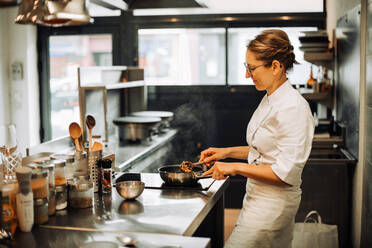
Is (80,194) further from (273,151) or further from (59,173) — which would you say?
(273,151)

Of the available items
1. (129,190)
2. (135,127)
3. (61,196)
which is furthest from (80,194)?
(135,127)

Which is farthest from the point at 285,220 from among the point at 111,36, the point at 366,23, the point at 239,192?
the point at 111,36

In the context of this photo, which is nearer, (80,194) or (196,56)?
(80,194)

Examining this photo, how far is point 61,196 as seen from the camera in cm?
192

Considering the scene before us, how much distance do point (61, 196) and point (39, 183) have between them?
21cm

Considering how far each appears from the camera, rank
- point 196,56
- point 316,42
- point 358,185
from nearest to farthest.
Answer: point 358,185, point 316,42, point 196,56

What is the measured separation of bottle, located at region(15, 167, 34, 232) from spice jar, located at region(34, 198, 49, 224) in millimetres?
61

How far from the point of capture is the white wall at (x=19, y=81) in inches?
212

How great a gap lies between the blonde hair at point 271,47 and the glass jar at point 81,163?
36.4 inches

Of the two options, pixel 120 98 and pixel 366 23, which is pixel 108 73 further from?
pixel 366 23

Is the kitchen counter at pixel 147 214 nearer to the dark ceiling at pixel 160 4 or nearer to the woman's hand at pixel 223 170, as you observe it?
the woman's hand at pixel 223 170

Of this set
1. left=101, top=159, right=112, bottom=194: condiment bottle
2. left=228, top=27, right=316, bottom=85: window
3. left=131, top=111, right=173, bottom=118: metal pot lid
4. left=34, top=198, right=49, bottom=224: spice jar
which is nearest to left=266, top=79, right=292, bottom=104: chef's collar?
left=101, top=159, right=112, bottom=194: condiment bottle

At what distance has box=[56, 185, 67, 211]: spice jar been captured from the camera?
1.91 meters

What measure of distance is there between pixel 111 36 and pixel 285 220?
396 centimetres
